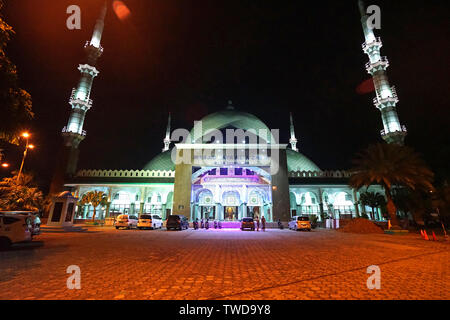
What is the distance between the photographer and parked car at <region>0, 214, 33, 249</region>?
857 centimetres

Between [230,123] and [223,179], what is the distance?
10.6m

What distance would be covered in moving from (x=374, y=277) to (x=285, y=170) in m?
25.1

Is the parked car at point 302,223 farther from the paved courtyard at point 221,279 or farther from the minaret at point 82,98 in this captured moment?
the minaret at point 82,98

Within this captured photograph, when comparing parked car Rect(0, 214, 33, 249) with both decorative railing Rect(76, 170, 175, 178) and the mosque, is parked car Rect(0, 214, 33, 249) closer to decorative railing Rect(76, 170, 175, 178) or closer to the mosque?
the mosque

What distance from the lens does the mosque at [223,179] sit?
95.9ft

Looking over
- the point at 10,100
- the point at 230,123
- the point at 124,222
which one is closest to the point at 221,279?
the point at 10,100

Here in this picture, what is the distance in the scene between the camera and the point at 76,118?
3175 cm

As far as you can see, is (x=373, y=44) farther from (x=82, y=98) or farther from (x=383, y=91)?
(x=82, y=98)

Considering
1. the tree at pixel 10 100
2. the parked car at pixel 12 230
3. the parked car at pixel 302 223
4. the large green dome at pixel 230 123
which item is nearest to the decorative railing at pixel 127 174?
the large green dome at pixel 230 123

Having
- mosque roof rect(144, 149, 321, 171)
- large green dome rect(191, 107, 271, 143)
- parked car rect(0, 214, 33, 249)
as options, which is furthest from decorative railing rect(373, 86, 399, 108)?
parked car rect(0, 214, 33, 249)

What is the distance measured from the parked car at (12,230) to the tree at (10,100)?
3.23m
